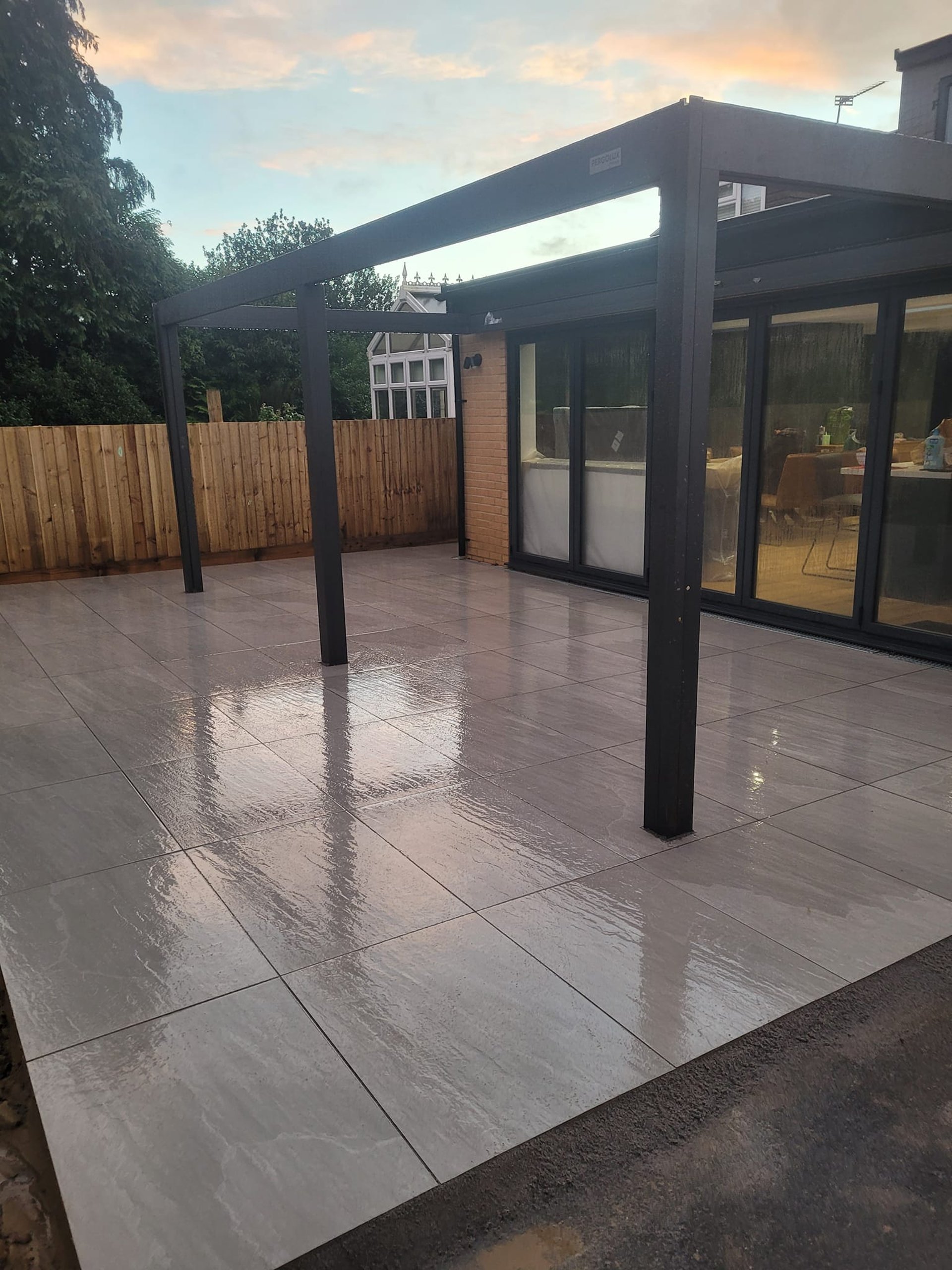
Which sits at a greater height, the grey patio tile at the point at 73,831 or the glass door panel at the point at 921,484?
the glass door panel at the point at 921,484

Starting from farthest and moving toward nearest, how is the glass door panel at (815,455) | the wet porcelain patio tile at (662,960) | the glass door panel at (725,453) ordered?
the glass door panel at (725,453), the glass door panel at (815,455), the wet porcelain patio tile at (662,960)

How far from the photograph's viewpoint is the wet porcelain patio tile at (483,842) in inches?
134

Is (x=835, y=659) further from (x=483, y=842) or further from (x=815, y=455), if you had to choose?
(x=483, y=842)

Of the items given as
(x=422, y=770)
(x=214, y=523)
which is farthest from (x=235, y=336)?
(x=422, y=770)

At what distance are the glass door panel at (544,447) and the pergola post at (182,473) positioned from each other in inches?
137

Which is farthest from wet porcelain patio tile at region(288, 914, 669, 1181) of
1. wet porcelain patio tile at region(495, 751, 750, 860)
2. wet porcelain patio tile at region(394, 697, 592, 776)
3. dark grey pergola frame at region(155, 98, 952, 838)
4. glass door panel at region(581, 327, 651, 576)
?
glass door panel at region(581, 327, 651, 576)

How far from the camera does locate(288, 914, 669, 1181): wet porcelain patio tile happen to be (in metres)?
2.24

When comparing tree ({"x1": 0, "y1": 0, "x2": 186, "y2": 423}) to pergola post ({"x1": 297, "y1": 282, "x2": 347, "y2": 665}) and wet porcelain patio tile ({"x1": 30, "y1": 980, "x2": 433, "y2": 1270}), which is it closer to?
pergola post ({"x1": 297, "y1": 282, "x2": 347, "y2": 665})

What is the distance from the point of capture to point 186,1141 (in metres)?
2.17

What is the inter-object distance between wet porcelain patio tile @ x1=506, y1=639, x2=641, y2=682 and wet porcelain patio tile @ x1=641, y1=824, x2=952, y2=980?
2.48 metres

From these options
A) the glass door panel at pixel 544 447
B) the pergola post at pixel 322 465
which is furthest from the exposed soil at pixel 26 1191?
the glass door panel at pixel 544 447

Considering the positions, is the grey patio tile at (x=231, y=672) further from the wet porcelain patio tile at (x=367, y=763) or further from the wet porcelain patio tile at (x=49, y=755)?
the wet porcelain patio tile at (x=367, y=763)

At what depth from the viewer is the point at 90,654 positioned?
22.5 ft

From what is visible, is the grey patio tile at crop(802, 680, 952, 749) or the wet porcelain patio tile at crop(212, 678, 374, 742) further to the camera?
the wet porcelain patio tile at crop(212, 678, 374, 742)
